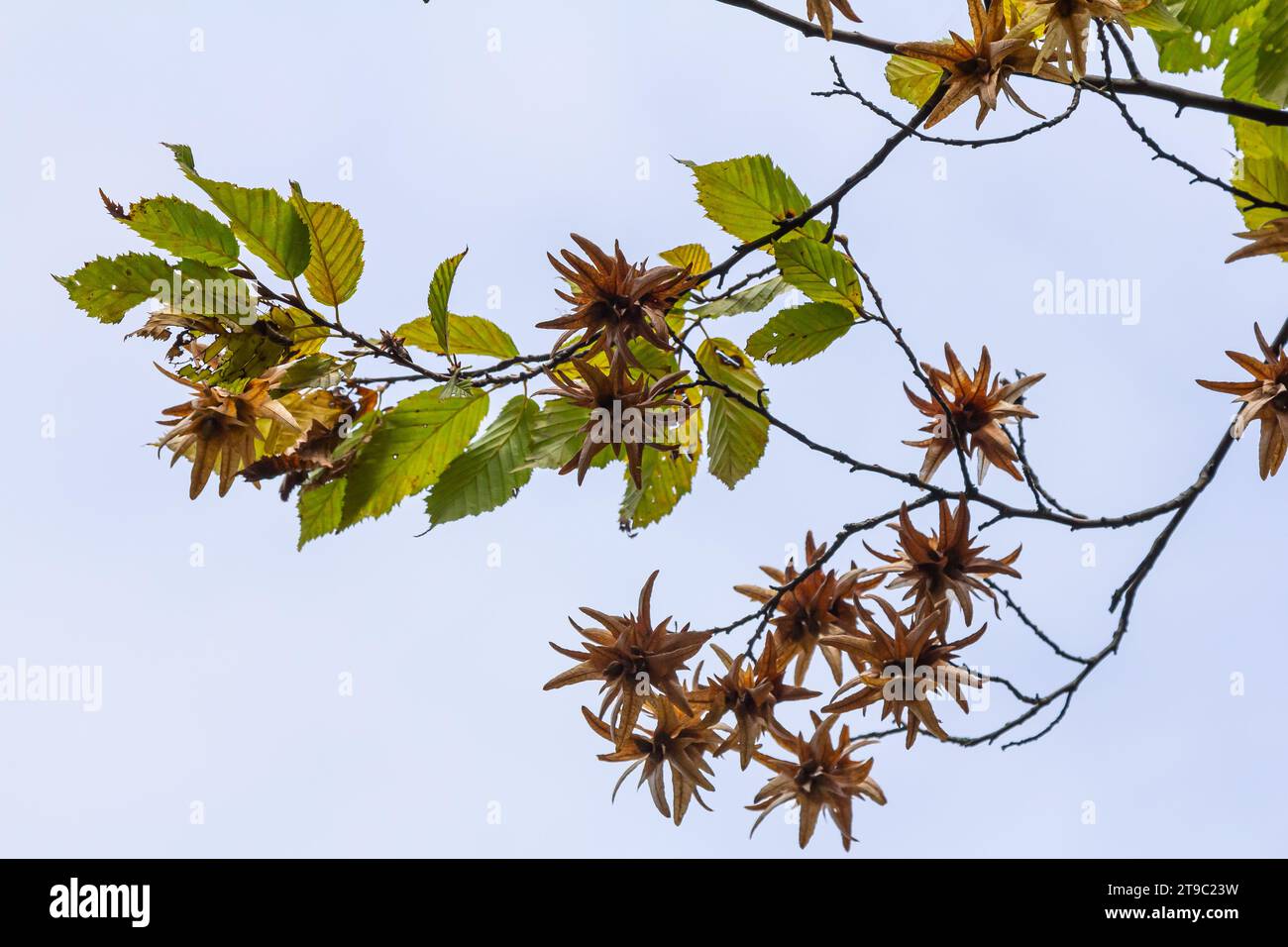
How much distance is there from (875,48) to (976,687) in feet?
5.00

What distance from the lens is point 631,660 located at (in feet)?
8.34

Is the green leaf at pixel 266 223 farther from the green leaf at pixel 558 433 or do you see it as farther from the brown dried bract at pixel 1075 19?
the brown dried bract at pixel 1075 19

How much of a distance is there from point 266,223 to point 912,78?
5.83 ft

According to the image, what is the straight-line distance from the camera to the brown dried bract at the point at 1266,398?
7.89 feet

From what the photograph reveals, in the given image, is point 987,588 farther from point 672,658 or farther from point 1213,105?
point 1213,105

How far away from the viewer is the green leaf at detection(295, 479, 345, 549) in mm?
2908

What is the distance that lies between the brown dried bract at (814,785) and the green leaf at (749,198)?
4.35ft

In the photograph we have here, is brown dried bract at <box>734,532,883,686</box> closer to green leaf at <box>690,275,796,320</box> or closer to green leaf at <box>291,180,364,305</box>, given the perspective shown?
green leaf at <box>690,275,796,320</box>

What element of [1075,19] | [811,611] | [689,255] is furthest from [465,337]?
[1075,19]

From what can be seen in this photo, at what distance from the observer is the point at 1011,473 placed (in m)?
2.68

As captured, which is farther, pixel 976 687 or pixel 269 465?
pixel 269 465

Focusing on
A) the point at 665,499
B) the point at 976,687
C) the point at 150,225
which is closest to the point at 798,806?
the point at 976,687

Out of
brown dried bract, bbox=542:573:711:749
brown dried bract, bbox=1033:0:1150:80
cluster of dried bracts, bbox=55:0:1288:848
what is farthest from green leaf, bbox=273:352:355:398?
brown dried bract, bbox=1033:0:1150:80

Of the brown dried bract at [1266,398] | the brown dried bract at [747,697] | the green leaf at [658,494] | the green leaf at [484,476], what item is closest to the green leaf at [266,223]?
the green leaf at [484,476]
